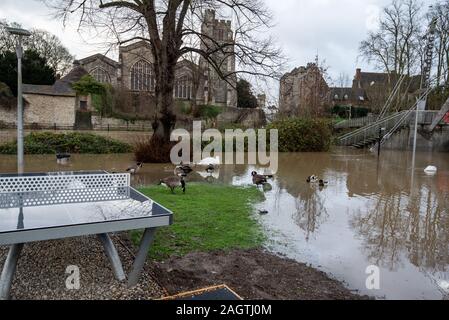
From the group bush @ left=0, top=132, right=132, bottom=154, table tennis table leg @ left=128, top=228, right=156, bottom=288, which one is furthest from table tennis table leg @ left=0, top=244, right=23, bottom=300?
bush @ left=0, top=132, right=132, bottom=154

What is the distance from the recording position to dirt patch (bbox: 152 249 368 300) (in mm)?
4234

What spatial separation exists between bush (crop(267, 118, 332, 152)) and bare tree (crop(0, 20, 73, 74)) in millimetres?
27955

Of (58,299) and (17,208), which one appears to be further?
(17,208)

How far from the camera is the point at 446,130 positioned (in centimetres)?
2956

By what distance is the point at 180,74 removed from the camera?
144 ft

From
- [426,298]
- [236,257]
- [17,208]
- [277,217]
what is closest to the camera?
[426,298]

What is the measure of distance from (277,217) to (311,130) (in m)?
18.2

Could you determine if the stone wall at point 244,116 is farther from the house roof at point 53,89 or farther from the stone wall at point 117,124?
the house roof at point 53,89

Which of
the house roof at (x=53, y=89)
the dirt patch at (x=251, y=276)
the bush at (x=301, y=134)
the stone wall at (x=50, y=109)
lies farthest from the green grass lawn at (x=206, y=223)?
the house roof at (x=53, y=89)

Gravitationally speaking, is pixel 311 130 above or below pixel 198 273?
above

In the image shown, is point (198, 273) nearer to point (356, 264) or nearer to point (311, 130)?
point (356, 264)

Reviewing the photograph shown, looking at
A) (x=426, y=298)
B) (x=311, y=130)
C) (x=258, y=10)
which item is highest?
(x=258, y=10)
